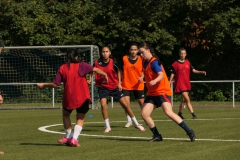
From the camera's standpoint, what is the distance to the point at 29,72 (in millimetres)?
31406

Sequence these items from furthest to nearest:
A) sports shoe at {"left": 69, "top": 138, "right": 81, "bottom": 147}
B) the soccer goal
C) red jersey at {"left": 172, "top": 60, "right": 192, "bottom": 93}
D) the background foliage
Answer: the background foliage < the soccer goal < red jersey at {"left": 172, "top": 60, "right": 192, "bottom": 93} < sports shoe at {"left": 69, "top": 138, "right": 81, "bottom": 147}

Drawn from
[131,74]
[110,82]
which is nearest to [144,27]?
[131,74]

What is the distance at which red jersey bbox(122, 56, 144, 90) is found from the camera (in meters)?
16.8

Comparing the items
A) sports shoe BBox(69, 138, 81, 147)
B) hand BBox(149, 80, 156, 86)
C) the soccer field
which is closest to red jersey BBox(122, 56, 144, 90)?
the soccer field

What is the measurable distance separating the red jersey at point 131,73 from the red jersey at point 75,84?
4.89 m

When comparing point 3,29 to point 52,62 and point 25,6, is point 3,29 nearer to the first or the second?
point 25,6

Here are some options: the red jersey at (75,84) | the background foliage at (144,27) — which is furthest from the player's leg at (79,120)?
the background foliage at (144,27)

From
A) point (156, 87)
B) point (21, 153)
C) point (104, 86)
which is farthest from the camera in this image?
point (104, 86)

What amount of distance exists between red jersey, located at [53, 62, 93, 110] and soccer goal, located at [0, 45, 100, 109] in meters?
18.4

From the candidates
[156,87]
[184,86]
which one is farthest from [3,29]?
[156,87]

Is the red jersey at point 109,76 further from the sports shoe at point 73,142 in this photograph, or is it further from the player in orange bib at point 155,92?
the sports shoe at point 73,142

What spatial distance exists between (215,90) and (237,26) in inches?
136

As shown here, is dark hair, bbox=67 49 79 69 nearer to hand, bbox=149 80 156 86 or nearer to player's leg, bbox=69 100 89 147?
player's leg, bbox=69 100 89 147

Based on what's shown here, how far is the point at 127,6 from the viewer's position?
1391 inches
